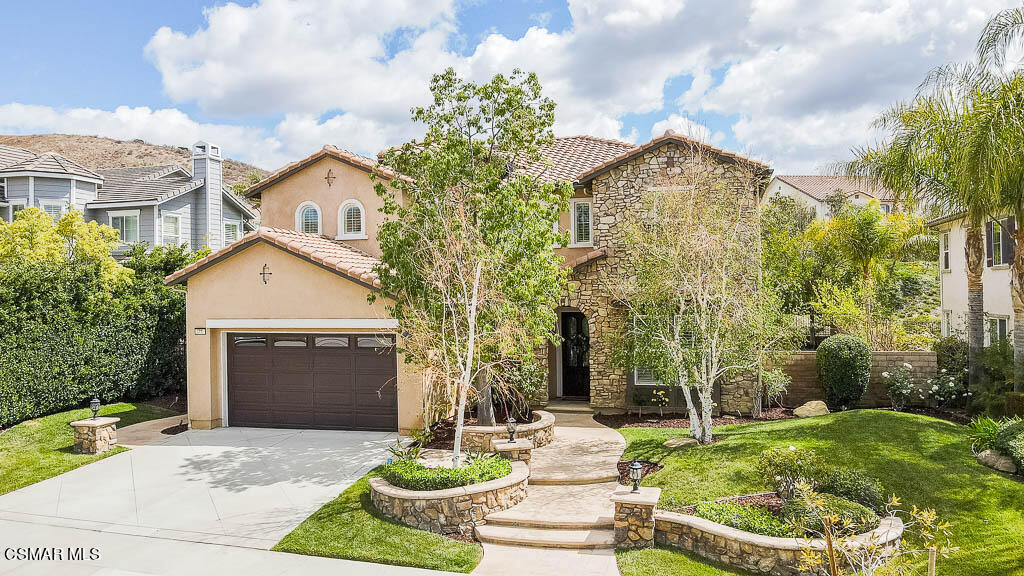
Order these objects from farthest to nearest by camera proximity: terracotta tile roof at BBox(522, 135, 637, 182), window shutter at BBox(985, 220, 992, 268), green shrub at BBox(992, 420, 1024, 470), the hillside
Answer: the hillside < window shutter at BBox(985, 220, 992, 268) < terracotta tile roof at BBox(522, 135, 637, 182) < green shrub at BBox(992, 420, 1024, 470)

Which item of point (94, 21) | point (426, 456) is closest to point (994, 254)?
point (426, 456)

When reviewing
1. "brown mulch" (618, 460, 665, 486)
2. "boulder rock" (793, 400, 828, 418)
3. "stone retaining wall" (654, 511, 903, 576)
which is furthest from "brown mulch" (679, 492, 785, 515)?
"boulder rock" (793, 400, 828, 418)

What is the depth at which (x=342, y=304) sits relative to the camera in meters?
14.9

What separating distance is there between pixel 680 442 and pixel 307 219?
1240 cm

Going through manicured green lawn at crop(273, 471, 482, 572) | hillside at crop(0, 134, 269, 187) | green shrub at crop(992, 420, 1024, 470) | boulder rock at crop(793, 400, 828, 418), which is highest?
hillside at crop(0, 134, 269, 187)

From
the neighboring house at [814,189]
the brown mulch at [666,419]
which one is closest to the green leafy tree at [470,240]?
the brown mulch at [666,419]

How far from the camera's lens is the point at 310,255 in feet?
47.5

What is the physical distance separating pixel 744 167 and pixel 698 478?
9259 mm

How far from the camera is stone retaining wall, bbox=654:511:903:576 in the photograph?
8.13 m

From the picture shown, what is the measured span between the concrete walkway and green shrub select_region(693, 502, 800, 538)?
1502mm

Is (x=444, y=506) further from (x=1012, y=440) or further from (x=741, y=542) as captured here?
(x=1012, y=440)

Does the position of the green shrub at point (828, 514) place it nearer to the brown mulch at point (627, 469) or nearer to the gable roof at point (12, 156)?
the brown mulch at point (627, 469)

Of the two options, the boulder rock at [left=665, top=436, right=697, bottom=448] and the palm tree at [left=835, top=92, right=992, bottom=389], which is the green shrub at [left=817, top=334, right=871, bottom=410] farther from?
the boulder rock at [left=665, top=436, right=697, bottom=448]

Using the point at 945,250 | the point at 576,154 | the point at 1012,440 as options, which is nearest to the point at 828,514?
the point at 1012,440
